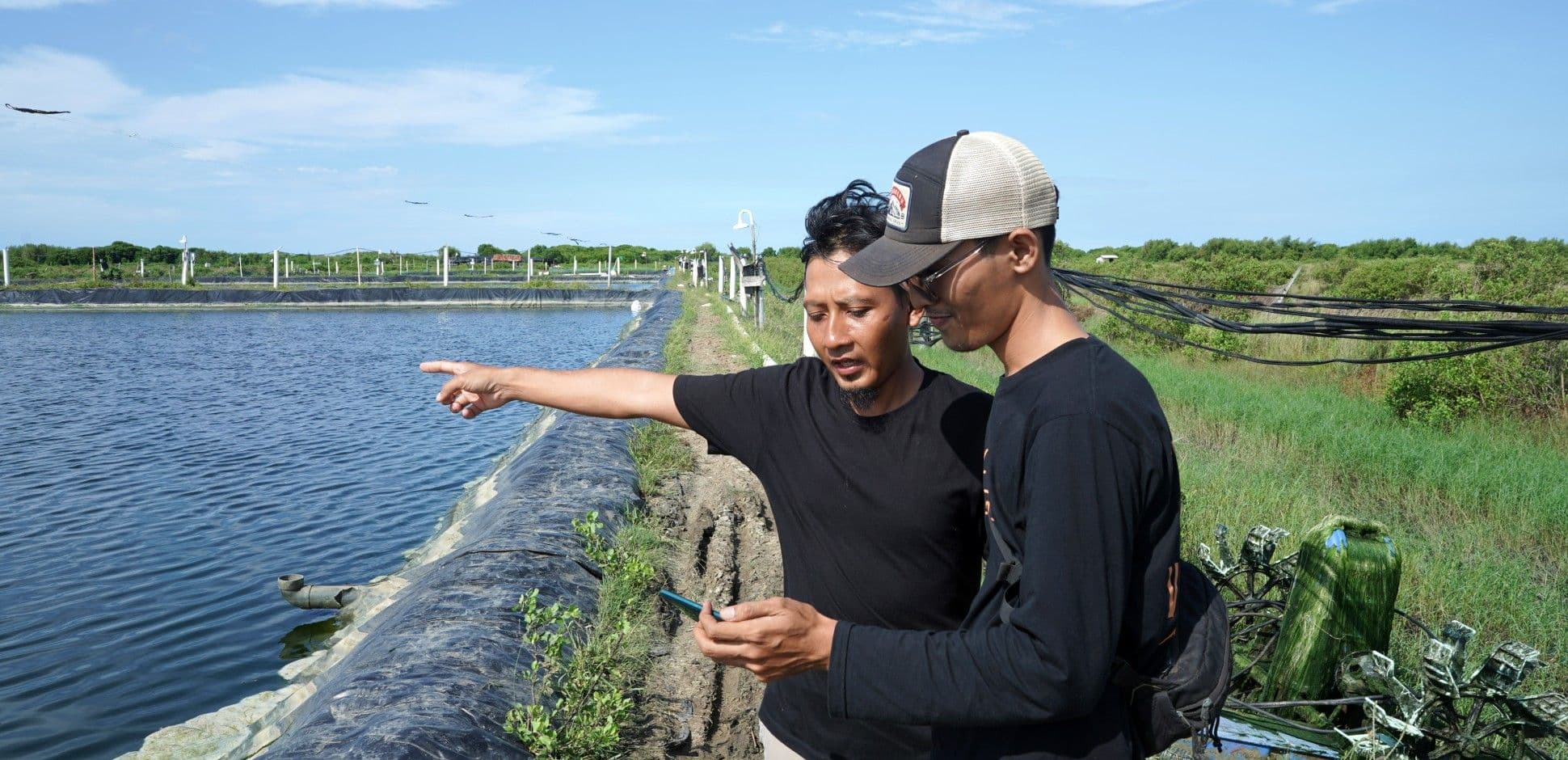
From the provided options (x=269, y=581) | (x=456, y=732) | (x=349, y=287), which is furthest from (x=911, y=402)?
(x=349, y=287)

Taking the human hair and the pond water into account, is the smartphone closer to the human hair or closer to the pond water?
the human hair

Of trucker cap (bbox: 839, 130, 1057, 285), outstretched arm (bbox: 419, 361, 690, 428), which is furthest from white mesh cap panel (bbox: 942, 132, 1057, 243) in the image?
outstretched arm (bbox: 419, 361, 690, 428)

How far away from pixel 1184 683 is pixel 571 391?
1504mm

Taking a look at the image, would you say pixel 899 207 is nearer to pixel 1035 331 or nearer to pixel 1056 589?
pixel 1035 331

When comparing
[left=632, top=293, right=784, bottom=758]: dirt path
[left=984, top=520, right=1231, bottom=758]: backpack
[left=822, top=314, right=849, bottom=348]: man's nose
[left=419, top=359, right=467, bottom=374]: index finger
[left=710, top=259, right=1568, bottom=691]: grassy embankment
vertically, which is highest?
[left=822, top=314, right=849, bottom=348]: man's nose

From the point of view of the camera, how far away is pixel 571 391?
2.45m

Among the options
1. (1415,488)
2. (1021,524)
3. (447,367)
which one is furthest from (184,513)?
(1021,524)

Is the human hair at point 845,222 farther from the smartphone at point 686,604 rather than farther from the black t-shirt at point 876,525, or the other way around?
the smartphone at point 686,604

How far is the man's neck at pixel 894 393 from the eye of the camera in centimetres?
210

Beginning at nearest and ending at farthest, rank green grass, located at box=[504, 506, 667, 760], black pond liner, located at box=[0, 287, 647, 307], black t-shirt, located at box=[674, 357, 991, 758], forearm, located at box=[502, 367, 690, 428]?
black t-shirt, located at box=[674, 357, 991, 758] → forearm, located at box=[502, 367, 690, 428] → green grass, located at box=[504, 506, 667, 760] → black pond liner, located at box=[0, 287, 647, 307]

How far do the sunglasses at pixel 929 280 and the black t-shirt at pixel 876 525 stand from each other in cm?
65

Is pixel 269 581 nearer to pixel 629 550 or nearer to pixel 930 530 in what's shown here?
pixel 629 550

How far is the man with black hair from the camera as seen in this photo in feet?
6.57

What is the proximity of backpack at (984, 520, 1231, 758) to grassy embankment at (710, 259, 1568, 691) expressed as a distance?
3058 millimetres
